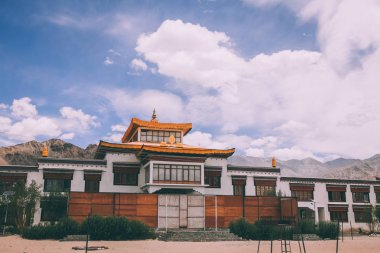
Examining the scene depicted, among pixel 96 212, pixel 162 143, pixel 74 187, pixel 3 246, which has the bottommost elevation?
pixel 3 246

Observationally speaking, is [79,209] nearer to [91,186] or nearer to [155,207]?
[155,207]

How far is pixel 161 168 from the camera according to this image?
4050 cm

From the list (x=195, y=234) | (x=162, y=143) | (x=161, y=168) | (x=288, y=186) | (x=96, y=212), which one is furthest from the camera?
(x=288, y=186)

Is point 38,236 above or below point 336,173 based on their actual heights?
below

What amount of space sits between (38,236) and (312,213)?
108 ft

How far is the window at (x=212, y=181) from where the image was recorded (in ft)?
150

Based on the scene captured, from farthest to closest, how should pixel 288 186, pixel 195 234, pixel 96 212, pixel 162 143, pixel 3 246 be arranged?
1. pixel 288 186
2. pixel 162 143
3. pixel 96 212
4. pixel 195 234
5. pixel 3 246

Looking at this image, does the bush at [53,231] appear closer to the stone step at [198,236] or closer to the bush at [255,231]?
the stone step at [198,236]

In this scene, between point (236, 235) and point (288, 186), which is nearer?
point (236, 235)

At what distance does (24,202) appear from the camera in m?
37.4

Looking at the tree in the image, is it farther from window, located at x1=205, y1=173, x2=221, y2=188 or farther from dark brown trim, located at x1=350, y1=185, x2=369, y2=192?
dark brown trim, located at x1=350, y1=185, x2=369, y2=192

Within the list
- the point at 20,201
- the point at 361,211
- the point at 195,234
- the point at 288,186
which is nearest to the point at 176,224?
the point at 195,234

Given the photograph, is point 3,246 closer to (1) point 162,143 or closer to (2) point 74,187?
(2) point 74,187

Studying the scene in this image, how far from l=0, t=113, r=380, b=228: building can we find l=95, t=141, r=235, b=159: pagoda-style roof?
0.10 m
